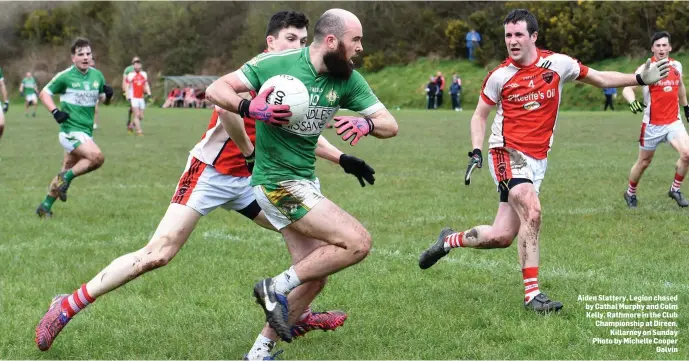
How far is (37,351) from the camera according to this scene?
17.6ft

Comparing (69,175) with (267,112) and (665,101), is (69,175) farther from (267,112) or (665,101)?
(665,101)

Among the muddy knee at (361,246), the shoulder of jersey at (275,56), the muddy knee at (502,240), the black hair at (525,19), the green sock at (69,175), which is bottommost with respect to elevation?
the green sock at (69,175)

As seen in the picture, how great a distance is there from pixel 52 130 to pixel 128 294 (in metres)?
23.8

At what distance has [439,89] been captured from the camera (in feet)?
164

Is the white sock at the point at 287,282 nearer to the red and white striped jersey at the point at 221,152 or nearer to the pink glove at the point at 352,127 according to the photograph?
the pink glove at the point at 352,127

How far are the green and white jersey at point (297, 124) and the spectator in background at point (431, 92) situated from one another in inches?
1787

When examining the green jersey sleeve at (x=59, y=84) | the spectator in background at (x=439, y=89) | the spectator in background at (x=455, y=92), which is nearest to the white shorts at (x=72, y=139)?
the green jersey sleeve at (x=59, y=84)

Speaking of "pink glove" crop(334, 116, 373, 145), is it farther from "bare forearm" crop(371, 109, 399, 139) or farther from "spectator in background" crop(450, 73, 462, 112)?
"spectator in background" crop(450, 73, 462, 112)

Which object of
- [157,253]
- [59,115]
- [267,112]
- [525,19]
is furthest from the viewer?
[59,115]

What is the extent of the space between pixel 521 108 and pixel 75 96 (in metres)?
6.70

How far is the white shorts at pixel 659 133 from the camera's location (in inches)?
434

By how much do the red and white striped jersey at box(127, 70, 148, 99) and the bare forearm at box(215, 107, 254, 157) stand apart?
22502mm

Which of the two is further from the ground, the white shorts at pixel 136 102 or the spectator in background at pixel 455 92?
the white shorts at pixel 136 102

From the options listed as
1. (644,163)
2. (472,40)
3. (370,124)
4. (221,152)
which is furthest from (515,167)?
(472,40)
